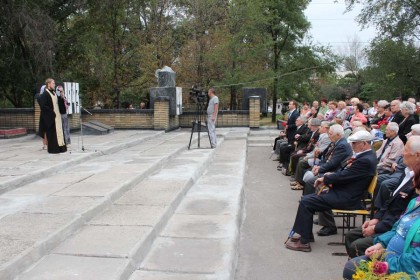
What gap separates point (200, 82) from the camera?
25.3 meters

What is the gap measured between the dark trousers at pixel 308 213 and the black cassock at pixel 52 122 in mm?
6362

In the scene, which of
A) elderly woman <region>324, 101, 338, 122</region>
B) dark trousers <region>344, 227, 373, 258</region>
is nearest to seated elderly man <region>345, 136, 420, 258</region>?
dark trousers <region>344, 227, 373, 258</region>

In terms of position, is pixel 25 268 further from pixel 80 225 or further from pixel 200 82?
pixel 200 82

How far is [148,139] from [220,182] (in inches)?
266

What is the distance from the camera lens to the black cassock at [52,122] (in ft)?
31.2

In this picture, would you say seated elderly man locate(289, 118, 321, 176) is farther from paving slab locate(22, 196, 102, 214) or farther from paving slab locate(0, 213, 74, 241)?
paving slab locate(0, 213, 74, 241)

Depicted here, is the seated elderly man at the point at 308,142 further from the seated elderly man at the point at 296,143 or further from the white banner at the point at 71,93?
the white banner at the point at 71,93

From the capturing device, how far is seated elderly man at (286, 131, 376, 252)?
5.05m

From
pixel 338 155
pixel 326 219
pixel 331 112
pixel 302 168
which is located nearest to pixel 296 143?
pixel 302 168

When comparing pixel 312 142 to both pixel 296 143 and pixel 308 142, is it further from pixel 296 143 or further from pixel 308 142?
pixel 296 143

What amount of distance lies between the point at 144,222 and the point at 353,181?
2.55 m

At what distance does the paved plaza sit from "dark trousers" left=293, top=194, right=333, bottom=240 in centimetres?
27

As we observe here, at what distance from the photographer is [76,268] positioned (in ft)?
12.2

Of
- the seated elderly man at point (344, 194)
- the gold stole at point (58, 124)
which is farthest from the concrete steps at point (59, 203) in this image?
the seated elderly man at point (344, 194)
